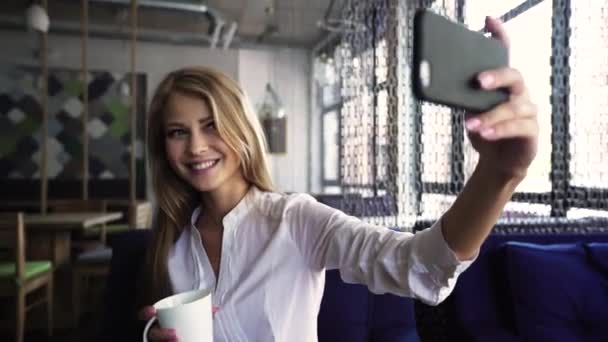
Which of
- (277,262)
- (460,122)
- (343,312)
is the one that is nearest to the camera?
(277,262)

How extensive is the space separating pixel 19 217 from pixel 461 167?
2.49 meters

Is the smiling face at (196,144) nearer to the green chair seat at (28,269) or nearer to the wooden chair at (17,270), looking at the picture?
the wooden chair at (17,270)

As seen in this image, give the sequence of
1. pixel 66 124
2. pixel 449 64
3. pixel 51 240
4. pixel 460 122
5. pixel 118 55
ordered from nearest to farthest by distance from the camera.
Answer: pixel 449 64, pixel 460 122, pixel 51 240, pixel 66 124, pixel 118 55

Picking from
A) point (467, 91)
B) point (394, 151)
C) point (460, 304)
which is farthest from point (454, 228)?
point (394, 151)

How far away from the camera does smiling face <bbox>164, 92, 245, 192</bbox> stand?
959 mm

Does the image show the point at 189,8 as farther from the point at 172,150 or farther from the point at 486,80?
the point at 486,80

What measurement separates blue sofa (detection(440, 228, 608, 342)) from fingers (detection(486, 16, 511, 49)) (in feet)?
4.41

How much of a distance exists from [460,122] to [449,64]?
70.7 inches

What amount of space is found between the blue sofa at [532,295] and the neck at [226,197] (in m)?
1.05

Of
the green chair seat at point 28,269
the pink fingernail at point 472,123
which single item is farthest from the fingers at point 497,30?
→ the green chair seat at point 28,269

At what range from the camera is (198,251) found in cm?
101

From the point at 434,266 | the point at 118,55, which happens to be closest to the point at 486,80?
the point at 434,266

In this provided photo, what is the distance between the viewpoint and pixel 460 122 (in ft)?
6.93

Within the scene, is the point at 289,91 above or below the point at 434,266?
above
